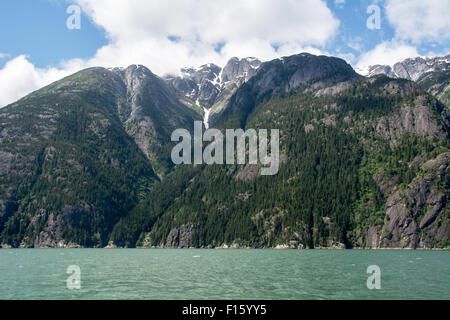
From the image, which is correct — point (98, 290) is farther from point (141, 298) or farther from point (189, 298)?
point (189, 298)

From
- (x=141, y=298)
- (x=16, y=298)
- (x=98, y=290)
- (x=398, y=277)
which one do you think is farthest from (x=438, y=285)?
(x=16, y=298)

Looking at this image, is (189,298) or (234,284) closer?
(189,298)

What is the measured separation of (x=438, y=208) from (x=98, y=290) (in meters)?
190

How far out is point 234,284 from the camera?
60.3 metres

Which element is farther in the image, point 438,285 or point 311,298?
point 438,285
